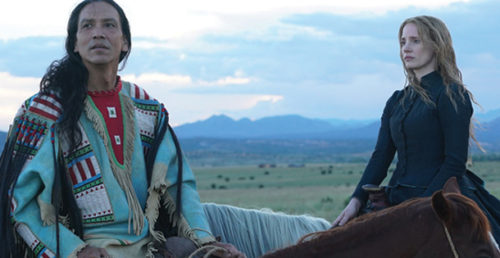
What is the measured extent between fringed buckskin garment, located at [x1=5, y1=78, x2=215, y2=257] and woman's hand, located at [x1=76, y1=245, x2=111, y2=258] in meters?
0.02

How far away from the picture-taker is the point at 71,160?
3.37m

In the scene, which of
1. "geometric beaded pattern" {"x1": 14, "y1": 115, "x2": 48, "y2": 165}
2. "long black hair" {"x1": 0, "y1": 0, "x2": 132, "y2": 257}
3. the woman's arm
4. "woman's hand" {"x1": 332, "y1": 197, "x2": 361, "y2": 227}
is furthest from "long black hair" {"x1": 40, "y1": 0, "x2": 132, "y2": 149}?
the woman's arm

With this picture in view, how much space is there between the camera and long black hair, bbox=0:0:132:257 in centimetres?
321

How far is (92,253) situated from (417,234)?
5.06 ft

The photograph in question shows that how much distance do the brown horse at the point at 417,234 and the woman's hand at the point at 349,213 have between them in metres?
1.04

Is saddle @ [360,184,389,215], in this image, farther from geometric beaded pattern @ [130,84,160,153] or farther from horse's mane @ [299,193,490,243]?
geometric beaded pattern @ [130,84,160,153]

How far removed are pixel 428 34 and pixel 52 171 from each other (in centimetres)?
239

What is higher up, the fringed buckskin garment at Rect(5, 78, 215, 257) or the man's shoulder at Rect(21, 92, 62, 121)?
the man's shoulder at Rect(21, 92, 62, 121)

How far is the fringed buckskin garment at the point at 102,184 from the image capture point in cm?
318

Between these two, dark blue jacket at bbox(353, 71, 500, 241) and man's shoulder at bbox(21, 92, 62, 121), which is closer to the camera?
man's shoulder at bbox(21, 92, 62, 121)

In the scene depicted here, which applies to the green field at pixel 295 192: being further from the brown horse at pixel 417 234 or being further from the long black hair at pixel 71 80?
the brown horse at pixel 417 234

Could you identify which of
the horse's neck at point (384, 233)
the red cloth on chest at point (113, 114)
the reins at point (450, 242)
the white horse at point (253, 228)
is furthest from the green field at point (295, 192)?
the reins at point (450, 242)

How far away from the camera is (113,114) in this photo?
356 centimetres

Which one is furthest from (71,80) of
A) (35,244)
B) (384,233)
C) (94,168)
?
(384,233)
